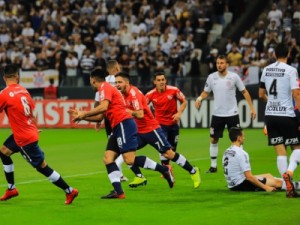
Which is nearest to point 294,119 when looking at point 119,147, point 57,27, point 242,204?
point 242,204

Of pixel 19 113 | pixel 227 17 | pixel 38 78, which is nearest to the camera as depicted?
pixel 19 113

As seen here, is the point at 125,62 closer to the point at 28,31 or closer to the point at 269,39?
the point at 269,39

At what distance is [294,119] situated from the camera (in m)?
14.4

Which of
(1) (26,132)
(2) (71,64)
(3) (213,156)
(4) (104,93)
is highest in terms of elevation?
(4) (104,93)

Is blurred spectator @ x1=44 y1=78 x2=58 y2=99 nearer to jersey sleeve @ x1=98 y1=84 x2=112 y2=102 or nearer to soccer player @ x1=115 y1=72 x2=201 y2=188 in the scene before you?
soccer player @ x1=115 y1=72 x2=201 y2=188

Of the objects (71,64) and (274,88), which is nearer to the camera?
(274,88)

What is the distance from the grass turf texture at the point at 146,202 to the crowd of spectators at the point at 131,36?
1341 cm

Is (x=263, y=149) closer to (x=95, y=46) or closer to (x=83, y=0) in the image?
(x=95, y=46)

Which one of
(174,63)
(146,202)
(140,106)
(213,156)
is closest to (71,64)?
(174,63)

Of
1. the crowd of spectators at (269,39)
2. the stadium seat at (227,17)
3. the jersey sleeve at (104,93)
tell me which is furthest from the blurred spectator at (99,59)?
the jersey sleeve at (104,93)

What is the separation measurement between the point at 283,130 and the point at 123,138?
259 cm

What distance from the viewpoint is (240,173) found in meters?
14.6

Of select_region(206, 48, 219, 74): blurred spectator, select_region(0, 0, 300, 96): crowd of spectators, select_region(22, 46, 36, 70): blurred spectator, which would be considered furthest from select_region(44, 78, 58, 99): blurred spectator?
select_region(206, 48, 219, 74): blurred spectator

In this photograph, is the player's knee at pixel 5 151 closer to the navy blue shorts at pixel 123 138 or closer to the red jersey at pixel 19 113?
the red jersey at pixel 19 113
